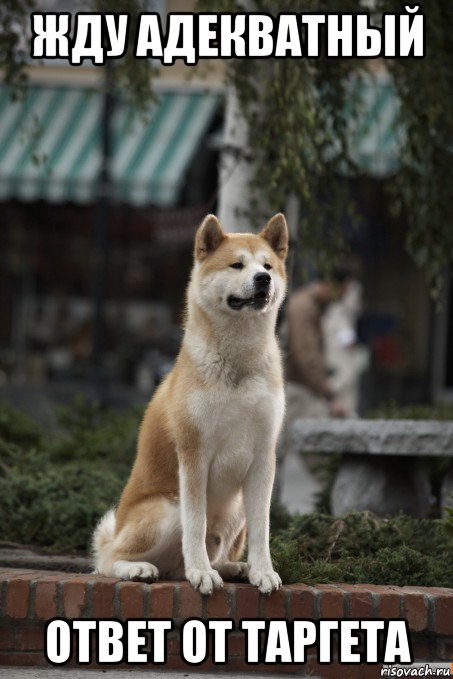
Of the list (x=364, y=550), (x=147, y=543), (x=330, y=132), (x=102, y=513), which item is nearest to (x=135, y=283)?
(x=330, y=132)

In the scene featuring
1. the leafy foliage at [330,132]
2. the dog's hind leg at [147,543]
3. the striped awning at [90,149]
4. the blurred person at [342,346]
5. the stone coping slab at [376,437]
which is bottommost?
the dog's hind leg at [147,543]

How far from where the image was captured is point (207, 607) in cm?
426

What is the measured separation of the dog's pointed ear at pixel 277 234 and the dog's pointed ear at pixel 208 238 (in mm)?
212

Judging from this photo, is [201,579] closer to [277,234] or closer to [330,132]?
[277,234]

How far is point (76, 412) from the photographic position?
8.99 metres

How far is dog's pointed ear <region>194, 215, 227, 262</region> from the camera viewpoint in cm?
428

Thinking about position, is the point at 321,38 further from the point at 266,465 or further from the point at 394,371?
the point at 394,371

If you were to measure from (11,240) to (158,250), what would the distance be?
6.72 feet

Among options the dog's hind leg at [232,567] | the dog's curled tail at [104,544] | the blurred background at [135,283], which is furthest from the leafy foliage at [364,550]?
the blurred background at [135,283]

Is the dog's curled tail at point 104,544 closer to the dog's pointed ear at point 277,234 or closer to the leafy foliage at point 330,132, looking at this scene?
A: the dog's pointed ear at point 277,234

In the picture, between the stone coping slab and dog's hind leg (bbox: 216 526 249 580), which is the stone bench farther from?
dog's hind leg (bbox: 216 526 249 580)

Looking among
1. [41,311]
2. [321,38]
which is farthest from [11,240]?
[321,38]

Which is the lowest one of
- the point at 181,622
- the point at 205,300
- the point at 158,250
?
the point at 181,622

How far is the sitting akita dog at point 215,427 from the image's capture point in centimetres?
417
